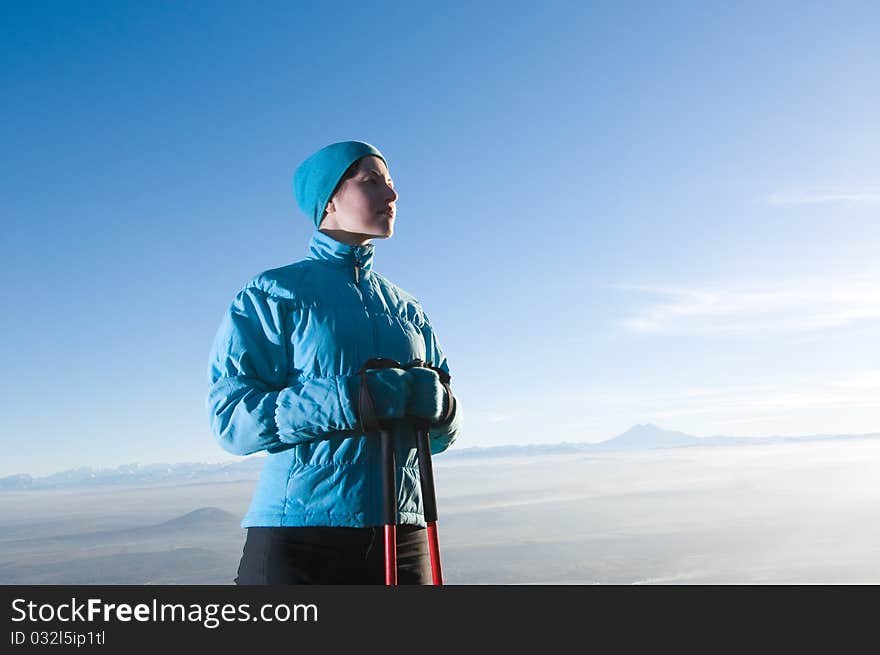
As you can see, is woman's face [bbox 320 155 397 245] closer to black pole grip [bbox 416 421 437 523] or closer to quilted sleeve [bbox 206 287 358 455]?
quilted sleeve [bbox 206 287 358 455]

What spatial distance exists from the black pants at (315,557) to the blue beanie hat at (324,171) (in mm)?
1170

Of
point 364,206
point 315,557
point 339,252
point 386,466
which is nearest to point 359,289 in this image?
point 339,252

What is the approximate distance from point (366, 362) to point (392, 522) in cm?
51

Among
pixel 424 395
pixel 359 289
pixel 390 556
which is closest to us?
pixel 390 556

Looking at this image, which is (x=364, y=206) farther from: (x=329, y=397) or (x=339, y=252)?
(x=329, y=397)

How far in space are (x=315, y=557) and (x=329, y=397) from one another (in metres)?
0.52

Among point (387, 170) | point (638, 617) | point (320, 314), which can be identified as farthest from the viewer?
point (387, 170)

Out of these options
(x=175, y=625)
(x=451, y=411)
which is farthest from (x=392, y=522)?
(x=175, y=625)

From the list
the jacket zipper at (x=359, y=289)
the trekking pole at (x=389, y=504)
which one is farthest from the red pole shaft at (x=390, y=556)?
the jacket zipper at (x=359, y=289)

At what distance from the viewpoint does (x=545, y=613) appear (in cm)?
240

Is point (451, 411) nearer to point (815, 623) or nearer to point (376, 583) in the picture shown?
point (376, 583)

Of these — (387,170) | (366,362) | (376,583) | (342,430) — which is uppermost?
(387,170)

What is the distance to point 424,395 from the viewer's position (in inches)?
107

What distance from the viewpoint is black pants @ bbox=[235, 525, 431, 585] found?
8.64ft
